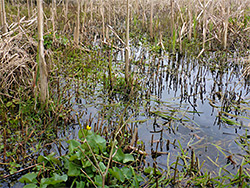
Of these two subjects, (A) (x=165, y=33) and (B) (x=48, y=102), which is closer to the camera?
(B) (x=48, y=102)

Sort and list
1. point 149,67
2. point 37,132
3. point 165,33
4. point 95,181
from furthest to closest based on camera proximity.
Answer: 1. point 165,33
2. point 149,67
3. point 37,132
4. point 95,181

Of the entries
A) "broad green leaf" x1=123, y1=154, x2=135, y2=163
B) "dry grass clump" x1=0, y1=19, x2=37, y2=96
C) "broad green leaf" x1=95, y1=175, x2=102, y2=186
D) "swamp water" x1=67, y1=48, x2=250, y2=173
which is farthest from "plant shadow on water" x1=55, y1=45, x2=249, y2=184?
"dry grass clump" x1=0, y1=19, x2=37, y2=96

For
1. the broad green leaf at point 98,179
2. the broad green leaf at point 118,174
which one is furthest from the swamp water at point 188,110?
the broad green leaf at point 98,179

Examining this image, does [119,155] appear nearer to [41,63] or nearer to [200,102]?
[41,63]

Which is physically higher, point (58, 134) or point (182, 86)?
point (182, 86)

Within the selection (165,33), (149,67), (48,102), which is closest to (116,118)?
(48,102)

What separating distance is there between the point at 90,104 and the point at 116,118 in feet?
1.39

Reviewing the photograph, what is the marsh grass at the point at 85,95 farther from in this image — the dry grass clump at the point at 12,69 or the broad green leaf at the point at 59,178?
the broad green leaf at the point at 59,178

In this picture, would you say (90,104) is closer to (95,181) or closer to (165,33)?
(95,181)

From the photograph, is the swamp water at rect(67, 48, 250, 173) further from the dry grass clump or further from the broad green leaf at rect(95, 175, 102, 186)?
the dry grass clump

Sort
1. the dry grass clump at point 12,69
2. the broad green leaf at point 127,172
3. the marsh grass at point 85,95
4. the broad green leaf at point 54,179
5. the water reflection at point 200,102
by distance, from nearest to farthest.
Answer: the broad green leaf at point 54,179
the broad green leaf at point 127,172
the marsh grass at point 85,95
the water reflection at point 200,102
the dry grass clump at point 12,69

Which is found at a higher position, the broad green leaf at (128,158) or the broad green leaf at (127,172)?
the broad green leaf at (128,158)

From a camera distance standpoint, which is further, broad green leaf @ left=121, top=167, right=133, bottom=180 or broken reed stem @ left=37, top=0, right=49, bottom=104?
broken reed stem @ left=37, top=0, right=49, bottom=104

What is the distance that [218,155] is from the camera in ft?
6.18
